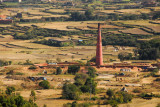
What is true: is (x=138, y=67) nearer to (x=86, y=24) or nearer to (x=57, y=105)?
(x=57, y=105)

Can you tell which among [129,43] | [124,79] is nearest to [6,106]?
[124,79]

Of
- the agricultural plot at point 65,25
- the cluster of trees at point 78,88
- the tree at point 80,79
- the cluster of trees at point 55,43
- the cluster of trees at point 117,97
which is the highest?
the agricultural plot at point 65,25

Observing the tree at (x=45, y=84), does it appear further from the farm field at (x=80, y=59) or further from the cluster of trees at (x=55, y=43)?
the cluster of trees at (x=55, y=43)

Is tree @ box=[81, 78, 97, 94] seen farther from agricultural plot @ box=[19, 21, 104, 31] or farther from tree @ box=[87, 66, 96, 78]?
agricultural plot @ box=[19, 21, 104, 31]

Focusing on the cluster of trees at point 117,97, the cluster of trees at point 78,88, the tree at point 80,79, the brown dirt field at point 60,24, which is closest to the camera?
the cluster of trees at point 117,97

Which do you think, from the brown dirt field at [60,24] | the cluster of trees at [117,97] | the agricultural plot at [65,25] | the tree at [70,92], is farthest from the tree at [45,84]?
the brown dirt field at [60,24]

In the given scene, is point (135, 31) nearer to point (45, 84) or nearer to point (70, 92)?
point (45, 84)

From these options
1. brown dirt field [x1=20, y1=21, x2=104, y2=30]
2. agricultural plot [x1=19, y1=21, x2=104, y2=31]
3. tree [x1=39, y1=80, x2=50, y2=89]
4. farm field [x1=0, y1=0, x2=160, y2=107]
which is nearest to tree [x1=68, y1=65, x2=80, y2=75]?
farm field [x1=0, y1=0, x2=160, y2=107]

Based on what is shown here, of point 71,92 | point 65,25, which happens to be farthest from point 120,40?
point 71,92

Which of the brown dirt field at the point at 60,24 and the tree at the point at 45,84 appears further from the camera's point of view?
the brown dirt field at the point at 60,24
